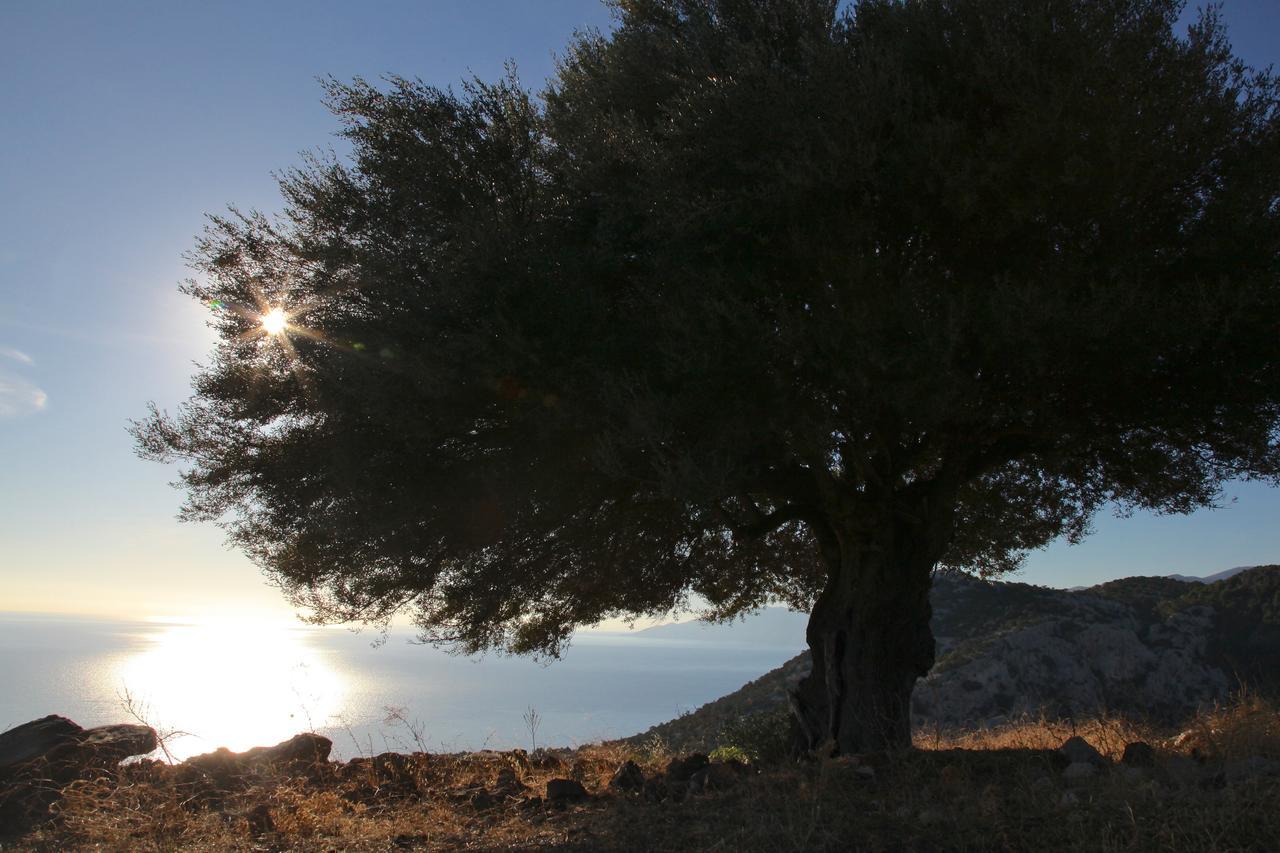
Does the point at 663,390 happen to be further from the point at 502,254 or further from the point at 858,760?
the point at 858,760

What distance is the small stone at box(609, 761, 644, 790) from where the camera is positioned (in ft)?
27.4

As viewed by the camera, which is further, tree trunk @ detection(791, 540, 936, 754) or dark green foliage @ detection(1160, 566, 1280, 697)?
dark green foliage @ detection(1160, 566, 1280, 697)

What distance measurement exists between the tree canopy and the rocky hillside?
480 inches

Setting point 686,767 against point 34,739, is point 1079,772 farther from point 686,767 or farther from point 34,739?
point 34,739

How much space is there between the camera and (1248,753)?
269 inches

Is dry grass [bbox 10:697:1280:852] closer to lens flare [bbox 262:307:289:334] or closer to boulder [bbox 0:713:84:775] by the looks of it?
boulder [bbox 0:713:84:775]

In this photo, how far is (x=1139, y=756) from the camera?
22.2ft

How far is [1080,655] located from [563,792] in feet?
69.8

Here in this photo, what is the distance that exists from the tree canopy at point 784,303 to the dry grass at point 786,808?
2005 millimetres

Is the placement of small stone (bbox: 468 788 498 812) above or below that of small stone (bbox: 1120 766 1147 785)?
above

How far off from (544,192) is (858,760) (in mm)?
6088

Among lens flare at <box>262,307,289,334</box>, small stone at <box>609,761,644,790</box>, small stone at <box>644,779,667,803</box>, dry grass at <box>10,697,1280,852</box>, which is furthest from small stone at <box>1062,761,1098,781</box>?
lens flare at <box>262,307,289,334</box>

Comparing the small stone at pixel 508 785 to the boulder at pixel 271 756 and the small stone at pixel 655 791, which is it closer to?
the small stone at pixel 655 791

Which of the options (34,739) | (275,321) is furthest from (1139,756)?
(34,739)
